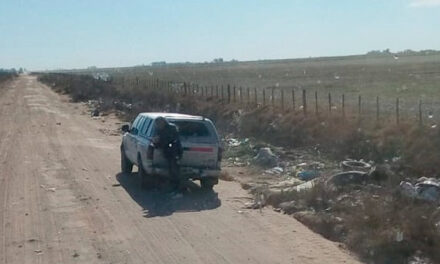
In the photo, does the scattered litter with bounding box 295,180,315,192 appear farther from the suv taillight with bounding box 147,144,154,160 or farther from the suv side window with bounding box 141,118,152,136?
the suv side window with bounding box 141,118,152,136

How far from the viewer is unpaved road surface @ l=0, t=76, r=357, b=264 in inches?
420

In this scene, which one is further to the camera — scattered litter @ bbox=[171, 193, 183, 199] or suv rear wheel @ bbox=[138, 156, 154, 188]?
suv rear wheel @ bbox=[138, 156, 154, 188]

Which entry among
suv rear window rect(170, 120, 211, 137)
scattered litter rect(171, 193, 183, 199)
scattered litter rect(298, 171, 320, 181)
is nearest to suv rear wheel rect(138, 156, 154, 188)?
scattered litter rect(171, 193, 183, 199)

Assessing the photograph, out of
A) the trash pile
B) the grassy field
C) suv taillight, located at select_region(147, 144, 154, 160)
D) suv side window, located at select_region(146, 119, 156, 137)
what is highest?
suv side window, located at select_region(146, 119, 156, 137)

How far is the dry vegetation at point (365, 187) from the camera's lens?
34.5ft

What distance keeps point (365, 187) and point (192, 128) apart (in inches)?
170

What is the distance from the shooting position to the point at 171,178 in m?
16.2

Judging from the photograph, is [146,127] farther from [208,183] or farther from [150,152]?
[208,183]

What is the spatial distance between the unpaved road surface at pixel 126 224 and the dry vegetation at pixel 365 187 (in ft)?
1.60

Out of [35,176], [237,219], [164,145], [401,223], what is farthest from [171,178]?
[401,223]

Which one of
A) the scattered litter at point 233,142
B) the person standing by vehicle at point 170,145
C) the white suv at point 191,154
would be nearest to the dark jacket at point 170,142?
the person standing by vehicle at point 170,145

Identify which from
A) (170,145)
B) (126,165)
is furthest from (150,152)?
(126,165)

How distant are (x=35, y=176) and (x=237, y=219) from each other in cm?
765

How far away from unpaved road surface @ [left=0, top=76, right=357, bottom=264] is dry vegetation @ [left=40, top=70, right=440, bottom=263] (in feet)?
1.60
